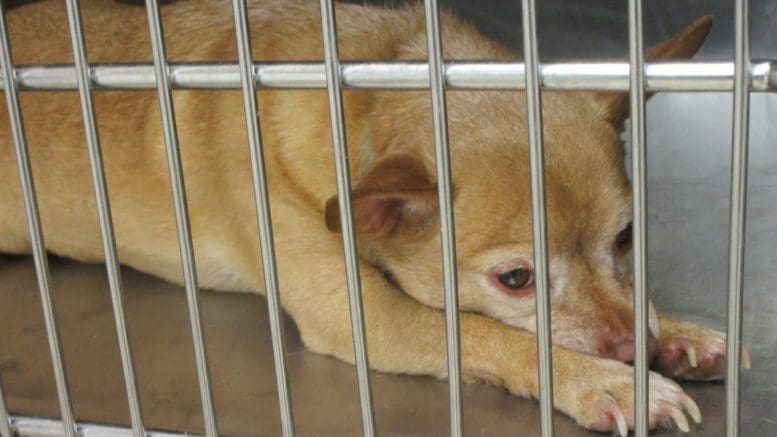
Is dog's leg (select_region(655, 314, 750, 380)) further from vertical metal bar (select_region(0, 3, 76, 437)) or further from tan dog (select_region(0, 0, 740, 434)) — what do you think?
vertical metal bar (select_region(0, 3, 76, 437))

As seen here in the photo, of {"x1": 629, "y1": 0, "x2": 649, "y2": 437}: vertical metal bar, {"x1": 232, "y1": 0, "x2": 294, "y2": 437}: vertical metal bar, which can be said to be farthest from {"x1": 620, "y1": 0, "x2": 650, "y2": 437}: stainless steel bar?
{"x1": 232, "y1": 0, "x2": 294, "y2": 437}: vertical metal bar

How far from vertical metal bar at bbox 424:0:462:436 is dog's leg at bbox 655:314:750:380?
1.77 ft

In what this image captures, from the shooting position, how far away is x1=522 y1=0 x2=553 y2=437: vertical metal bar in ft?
4.01

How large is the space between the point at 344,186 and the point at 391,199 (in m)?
0.40

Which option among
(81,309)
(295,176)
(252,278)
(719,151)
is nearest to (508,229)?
(295,176)

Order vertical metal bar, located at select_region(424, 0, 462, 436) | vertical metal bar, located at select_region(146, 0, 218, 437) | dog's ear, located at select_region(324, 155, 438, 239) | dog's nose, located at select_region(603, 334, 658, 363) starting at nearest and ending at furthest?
vertical metal bar, located at select_region(424, 0, 462, 436)
vertical metal bar, located at select_region(146, 0, 218, 437)
dog's ear, located at select_region(324, 155, 438, 239)
dog's nose, located at select_region(603, 334, 658, 363)

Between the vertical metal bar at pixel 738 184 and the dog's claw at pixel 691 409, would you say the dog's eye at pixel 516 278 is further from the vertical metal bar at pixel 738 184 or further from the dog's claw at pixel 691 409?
the vertical metal bar at pixel 738 184

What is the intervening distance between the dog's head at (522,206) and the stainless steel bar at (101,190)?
1.28ft

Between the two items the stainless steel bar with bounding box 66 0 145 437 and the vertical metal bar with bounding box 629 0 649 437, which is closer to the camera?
the vertical metal bar with bounding box 629 0 649 437

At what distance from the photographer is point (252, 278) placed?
2.24m

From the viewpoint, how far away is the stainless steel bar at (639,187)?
1181 mm

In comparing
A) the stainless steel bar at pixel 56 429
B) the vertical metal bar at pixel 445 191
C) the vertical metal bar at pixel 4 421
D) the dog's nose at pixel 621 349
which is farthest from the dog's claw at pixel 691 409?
the vertical metal bar at pixel 4 421

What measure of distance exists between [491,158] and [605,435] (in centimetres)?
46

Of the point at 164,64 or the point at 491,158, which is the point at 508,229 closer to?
the point at 491,158
